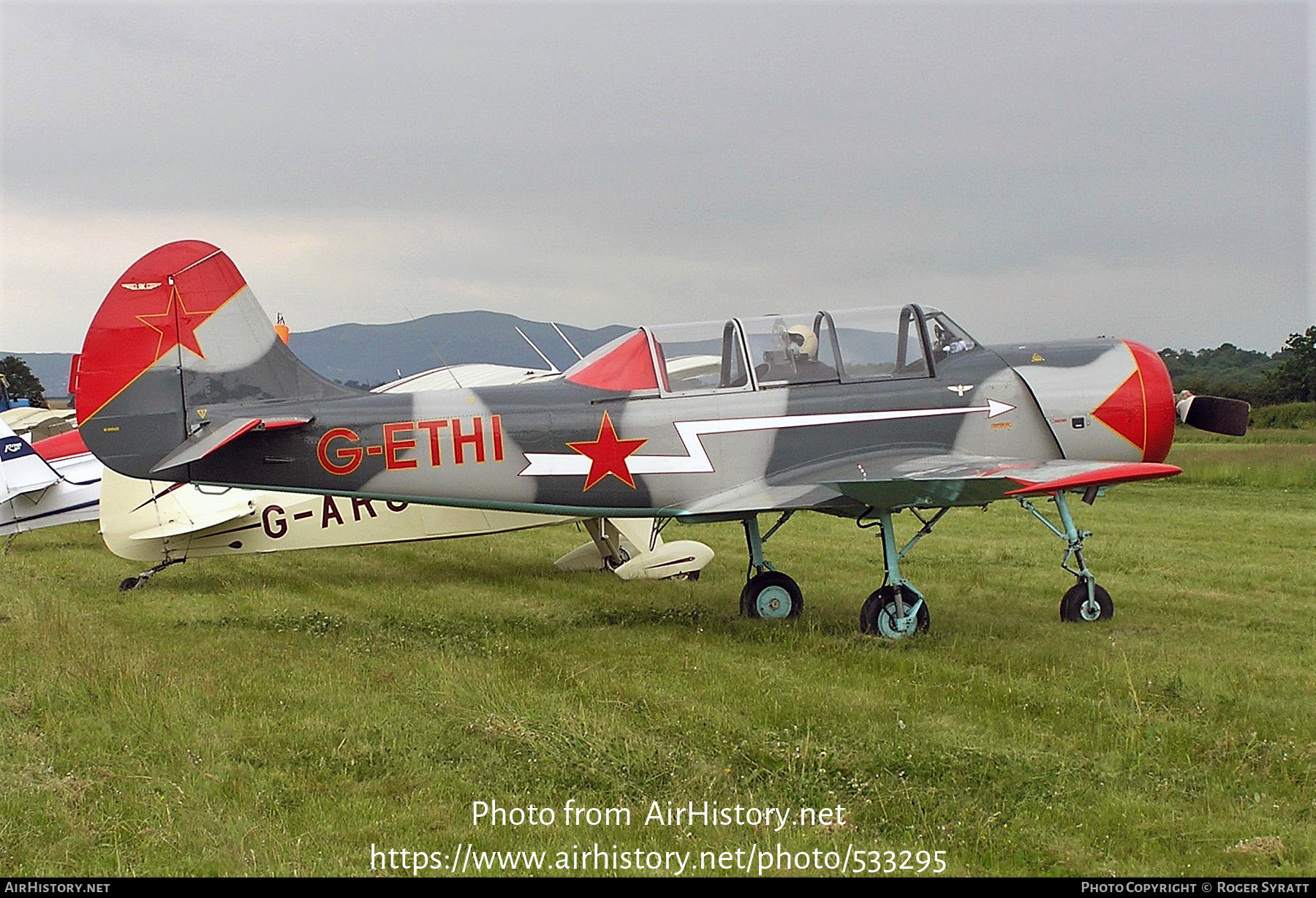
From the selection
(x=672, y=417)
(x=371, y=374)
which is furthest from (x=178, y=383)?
(x=371, y=374)

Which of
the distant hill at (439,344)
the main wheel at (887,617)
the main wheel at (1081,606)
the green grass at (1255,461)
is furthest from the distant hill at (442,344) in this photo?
the green grass at (1255,461)

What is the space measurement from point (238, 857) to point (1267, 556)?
442 inches

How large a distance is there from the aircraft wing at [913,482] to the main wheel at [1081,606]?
1.05 m

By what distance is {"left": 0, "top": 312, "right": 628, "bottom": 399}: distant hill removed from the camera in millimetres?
11031

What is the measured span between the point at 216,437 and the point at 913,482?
4.63 metres

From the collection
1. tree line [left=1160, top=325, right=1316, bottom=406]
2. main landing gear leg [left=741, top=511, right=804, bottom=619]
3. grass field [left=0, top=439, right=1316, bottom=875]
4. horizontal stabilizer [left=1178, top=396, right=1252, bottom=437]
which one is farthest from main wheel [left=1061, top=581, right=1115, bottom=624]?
tree line [left=1160, top=325, right=1316, bottom=406]

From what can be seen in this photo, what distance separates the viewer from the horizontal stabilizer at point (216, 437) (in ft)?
25.5

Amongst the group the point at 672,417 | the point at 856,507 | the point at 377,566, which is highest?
the point at 672,417

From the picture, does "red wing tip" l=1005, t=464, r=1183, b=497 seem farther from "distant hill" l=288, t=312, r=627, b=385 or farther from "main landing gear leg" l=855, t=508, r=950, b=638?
"distant hill" l=288, t=312, r=627, b=385

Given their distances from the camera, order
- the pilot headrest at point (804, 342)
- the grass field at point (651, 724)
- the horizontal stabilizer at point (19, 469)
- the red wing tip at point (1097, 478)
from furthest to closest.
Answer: the horizontal stabilizer at point (19, 469)
the pilot headrest at point (804, 342)
the red wing tip at point (1097, 478)
the grass field at point (651, 724)

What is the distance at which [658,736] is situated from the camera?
5523 mm

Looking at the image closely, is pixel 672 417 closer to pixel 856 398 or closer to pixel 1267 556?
pixel 856 398

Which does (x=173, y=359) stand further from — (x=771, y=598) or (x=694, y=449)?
(x=771, y=598)

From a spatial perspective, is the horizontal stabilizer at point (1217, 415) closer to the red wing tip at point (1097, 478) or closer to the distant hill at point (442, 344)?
the red wing tip at point (1097, 478)
